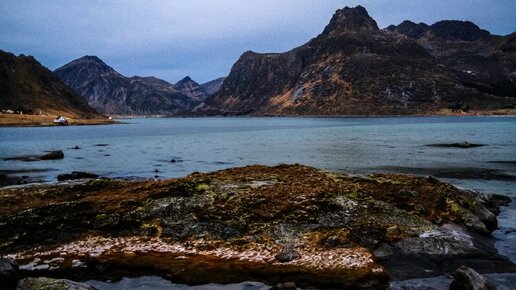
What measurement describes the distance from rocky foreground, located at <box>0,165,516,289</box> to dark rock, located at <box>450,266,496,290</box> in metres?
1.95

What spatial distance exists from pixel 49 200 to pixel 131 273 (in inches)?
390

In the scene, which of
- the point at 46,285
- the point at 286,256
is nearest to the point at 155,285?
the point at 46,285

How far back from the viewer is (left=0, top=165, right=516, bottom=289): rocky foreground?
642 inches

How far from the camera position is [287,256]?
1667 centimetres

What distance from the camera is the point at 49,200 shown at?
23500mm

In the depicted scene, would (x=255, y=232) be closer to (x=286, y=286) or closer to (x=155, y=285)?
(x=286, y=286)

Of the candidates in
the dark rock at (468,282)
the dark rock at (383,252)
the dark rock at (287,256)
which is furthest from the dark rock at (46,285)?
the dark rock at (468,282)

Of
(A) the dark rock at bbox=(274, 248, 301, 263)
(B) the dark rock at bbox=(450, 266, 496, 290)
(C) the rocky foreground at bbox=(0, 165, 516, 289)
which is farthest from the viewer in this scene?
(A) the dark rock at bbox=(274, 248, 301, 263)

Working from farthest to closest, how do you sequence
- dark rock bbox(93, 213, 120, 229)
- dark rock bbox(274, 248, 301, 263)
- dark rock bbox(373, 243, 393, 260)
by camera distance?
dark rock bbox(93, 213, 120, 229) → dark rock bbox(373, 243, 393, 260) → dark rock bbox(274, 248, 301, 263)

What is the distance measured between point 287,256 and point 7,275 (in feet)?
33.4

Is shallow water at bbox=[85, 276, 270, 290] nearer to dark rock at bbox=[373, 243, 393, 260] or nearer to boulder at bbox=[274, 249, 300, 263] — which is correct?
boulder at bbox=[274, 249, 300, 263]

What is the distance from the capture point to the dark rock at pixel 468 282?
1359cm

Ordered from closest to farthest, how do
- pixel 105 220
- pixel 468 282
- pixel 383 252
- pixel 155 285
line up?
pixel 468 282
pixel 155 285
pixel 383 252
pixel 105 220

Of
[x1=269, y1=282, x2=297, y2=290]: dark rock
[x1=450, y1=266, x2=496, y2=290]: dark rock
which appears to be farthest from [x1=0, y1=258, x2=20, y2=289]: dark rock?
[x1=450, y1=266, x2=496, y2=290]: dark rock
